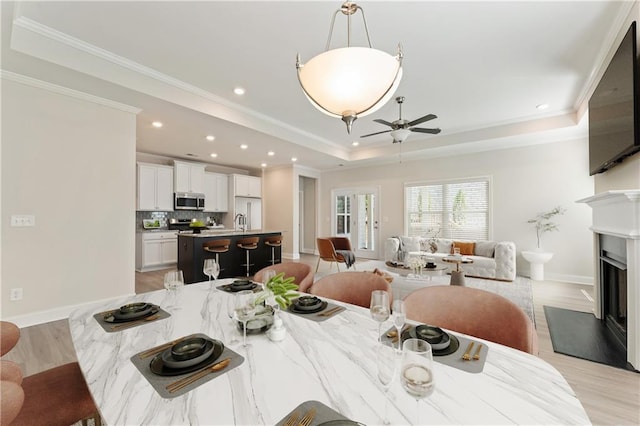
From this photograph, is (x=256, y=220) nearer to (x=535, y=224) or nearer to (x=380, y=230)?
(x=380, y=230)

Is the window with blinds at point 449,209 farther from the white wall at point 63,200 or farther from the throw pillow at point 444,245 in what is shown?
the white wall at point 63,200

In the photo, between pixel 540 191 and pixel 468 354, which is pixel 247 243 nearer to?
pixel 468 354

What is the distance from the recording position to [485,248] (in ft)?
18.0

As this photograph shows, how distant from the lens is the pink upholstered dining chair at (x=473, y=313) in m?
1.29

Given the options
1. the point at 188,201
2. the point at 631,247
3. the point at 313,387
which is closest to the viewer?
the point at 313,387

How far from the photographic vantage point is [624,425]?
165 cm

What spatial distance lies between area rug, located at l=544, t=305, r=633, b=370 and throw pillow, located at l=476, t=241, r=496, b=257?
6.58 ft

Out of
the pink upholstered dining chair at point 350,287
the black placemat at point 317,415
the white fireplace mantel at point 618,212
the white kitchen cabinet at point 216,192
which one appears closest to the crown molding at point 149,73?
the pink upholstered dining chair at point 350,287

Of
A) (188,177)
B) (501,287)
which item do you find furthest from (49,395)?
(188,177)

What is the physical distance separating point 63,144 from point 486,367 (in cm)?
448

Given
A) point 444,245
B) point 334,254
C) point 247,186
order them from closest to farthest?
1. point 334,254
2. point 444,245
3. point 247,186

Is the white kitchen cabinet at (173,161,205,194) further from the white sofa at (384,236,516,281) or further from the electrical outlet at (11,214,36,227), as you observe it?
the white sofa at (384,236,516,281)

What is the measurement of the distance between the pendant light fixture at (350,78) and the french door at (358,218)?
→ 6253 millimetres

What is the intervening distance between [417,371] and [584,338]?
3307 mm
